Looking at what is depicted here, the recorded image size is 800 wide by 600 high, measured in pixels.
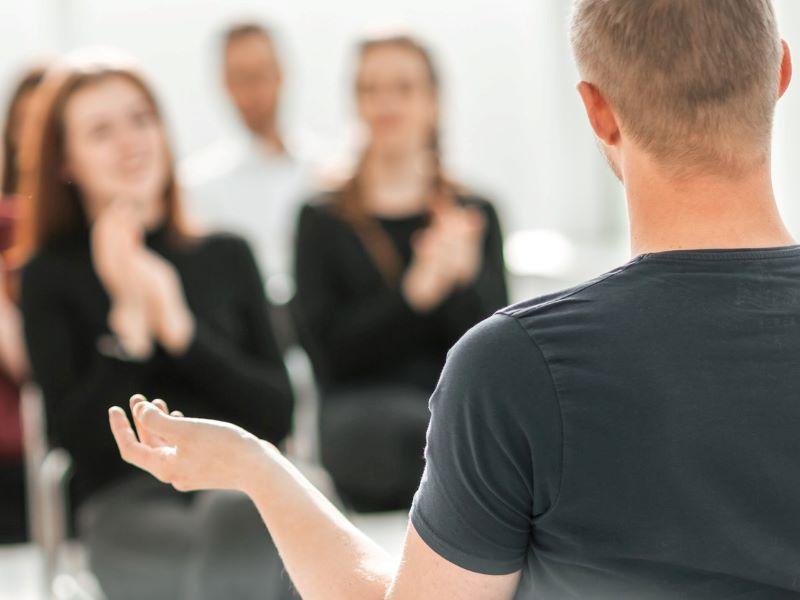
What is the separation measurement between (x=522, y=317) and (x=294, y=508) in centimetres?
25

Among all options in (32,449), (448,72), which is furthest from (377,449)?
(448,72)

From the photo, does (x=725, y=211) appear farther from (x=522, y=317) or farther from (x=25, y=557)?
(x=25, y=557)

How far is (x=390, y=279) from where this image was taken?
2561 mm

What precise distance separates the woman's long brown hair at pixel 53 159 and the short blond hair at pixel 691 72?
1.58 m

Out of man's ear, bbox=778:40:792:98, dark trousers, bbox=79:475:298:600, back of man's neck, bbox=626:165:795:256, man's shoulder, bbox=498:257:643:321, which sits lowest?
dark trousers, bbox=79:475:298:600

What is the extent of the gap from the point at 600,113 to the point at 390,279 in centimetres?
177

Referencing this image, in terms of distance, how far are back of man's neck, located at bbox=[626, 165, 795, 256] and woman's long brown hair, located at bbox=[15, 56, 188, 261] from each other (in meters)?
1.60

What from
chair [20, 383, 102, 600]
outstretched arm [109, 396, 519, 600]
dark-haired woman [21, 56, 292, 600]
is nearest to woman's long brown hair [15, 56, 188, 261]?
dark-haired woman [21, 56, 292, 600]

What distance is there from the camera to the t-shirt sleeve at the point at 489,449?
28.9 inches

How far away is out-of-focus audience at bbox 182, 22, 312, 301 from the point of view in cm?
338

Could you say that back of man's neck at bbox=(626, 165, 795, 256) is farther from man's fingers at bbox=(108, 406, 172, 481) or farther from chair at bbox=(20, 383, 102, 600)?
chair at bbox=(20, 383, 102, 600)

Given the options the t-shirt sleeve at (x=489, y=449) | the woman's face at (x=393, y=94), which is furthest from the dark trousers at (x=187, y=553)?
the t-shirt sleeve at (x=489, y=449)

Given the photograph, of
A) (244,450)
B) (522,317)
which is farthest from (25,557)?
(522,317)

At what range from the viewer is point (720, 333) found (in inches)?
28.8
